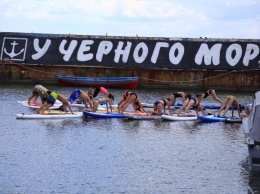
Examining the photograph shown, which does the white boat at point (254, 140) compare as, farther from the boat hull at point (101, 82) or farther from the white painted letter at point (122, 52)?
the white painted letter at point (122, 52)

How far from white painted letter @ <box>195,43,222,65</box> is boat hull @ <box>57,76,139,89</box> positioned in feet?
18.3

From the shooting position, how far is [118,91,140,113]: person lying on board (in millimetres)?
31453

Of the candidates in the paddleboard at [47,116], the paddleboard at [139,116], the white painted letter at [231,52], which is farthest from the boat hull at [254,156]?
the white painted letter at [231,52]

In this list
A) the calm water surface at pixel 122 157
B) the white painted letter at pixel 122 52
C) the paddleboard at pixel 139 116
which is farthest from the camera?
the white painted letter at pixel 122 52

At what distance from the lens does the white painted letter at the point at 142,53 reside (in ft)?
182

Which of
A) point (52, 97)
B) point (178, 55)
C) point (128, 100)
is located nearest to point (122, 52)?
point (178, 55)

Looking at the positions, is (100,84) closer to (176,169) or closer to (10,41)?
(10,41)

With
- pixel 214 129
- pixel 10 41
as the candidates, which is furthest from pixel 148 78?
pixel 214 129

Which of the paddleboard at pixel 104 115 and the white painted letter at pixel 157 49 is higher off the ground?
the white painted letter at pixel 157 49

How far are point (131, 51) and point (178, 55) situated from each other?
3789mm

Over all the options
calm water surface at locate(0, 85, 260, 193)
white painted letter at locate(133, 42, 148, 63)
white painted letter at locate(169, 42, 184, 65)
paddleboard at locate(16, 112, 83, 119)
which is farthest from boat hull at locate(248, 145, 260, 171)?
white painted letter at locate(133, 42, 148, 63)

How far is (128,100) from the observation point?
3181 centimetres

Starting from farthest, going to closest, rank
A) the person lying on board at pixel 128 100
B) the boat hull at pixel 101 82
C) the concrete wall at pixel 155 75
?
the concrete wall at pixel 155 75, the boat hull at pixel 101 82, the person lying on board at pixel 128 100

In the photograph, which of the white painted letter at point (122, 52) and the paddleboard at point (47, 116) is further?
the white painted letter at point (122, 52)
